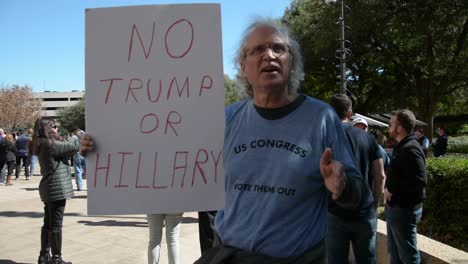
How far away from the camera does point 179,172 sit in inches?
79.7

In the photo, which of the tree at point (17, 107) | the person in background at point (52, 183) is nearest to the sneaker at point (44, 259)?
the person in background at point (52, 183)

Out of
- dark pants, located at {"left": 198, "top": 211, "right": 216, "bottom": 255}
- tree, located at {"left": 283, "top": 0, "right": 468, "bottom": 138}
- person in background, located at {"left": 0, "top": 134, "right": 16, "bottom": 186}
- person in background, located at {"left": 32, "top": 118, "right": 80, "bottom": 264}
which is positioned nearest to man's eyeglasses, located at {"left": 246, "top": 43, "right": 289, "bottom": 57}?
dark pants, located at {"left": 198, "top": 211, "right": 216, "bottom": 255}

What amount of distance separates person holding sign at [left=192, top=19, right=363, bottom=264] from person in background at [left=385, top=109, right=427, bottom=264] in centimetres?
240

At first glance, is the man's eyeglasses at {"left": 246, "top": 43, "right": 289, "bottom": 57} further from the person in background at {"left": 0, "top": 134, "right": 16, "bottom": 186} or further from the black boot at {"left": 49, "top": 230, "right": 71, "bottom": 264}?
the person in background at {"left": 0, "top": 134, "right": 16, "bottom": 186}

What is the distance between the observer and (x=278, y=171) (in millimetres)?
1771

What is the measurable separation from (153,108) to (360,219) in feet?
6.96

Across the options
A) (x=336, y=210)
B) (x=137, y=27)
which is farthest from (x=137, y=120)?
(x=336, y=210)

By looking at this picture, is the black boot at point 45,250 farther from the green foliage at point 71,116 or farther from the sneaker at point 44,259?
the green foliage at point 71,116

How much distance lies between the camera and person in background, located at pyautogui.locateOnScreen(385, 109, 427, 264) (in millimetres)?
3896

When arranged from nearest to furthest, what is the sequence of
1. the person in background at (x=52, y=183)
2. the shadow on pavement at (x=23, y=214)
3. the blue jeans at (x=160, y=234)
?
1. the blue jeans at (x=160, y=234)
2. the person in background at (x=52, y=183)
3. the shadow on pavement at (x=23, y=214)

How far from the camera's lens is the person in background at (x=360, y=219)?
347 cm

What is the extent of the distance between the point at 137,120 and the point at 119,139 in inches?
4.7

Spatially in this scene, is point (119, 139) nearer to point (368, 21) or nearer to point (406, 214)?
point (406, 214)

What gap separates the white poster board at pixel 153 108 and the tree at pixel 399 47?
20.0m
